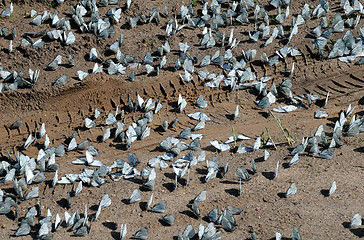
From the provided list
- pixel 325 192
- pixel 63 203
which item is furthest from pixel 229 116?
pixel 63 203

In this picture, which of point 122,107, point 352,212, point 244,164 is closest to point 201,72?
point 122,107

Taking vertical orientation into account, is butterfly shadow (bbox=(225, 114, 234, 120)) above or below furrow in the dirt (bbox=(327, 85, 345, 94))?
below

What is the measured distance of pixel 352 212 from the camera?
5266 millimetres

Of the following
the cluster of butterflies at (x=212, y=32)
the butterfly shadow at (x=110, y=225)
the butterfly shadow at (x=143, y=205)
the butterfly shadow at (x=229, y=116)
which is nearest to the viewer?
the butterfly shadow at (x=110, y=225)

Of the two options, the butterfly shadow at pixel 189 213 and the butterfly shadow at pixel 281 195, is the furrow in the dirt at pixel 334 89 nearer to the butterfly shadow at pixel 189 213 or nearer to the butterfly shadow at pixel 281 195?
the butterfly shadow at pixel 281 195

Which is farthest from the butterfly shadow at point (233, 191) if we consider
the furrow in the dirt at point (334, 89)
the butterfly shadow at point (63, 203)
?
the furrow in the dirt at point (334, 89)

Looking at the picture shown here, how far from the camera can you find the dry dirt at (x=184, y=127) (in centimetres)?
529

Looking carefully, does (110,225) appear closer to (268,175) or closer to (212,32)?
(268,175)

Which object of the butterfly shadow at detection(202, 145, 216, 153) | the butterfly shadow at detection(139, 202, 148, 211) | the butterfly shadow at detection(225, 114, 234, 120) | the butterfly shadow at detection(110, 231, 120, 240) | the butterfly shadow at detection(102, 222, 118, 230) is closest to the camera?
the butterfly shadow at detection(110, 231, 120, 240)

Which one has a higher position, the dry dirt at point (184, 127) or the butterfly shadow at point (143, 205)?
the dry dirt at point (184, 127)

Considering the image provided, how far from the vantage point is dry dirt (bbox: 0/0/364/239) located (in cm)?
529

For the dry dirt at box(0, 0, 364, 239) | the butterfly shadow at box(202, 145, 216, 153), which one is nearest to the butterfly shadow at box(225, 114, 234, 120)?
the dry dirt at box(0, 0, 364, 239)

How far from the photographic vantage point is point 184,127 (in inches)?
259

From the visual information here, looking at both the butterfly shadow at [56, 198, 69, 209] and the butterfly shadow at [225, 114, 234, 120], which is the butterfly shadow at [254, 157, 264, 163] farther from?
the butterfly shadow at [56, 198, 69, 209]
